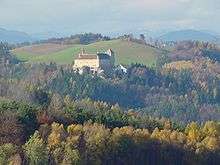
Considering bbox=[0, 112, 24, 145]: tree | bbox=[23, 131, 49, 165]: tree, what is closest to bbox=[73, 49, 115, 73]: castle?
bbox=[0, 112, 24, 145]: tree

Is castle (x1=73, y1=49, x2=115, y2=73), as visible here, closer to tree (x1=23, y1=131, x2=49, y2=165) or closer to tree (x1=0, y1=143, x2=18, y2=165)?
tree (x1=23, y1=131, x2=49, y2=165)

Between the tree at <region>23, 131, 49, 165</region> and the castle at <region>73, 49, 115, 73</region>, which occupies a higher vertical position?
the tree at <region>23, 131, 49, 165</region>

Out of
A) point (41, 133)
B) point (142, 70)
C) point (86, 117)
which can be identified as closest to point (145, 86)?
point (142, 70)

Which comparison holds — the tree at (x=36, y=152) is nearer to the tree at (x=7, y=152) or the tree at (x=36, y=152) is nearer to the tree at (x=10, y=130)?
the tree at (x=7, y=152)

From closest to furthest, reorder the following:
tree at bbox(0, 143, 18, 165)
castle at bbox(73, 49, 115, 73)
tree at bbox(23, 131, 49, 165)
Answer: tree at bbox(0, 143, 18, 165) < tree at bbox(23, 131, 49, 165) < castle at bbox(73, 49, 115, 73)

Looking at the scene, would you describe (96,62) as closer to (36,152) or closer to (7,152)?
(36,152)

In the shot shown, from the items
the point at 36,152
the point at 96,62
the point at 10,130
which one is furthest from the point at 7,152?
the point at 96,62

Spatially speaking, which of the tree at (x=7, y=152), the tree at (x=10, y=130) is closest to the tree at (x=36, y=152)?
the tree at (x=7, y=152)

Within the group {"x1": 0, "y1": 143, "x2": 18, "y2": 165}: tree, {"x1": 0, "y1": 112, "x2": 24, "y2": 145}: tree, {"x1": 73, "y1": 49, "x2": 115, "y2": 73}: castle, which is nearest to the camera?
{"x1": 0, "y1": 143, "x2": 18, "y2": 165}: tree

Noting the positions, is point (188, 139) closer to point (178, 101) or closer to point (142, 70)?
point (178, 101)
